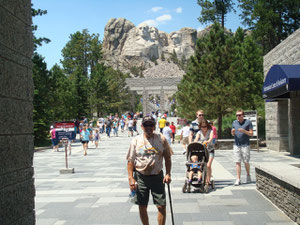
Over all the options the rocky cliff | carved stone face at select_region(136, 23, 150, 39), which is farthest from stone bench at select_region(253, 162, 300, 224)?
carved stone face at select_region(136, 23, 150, 39)

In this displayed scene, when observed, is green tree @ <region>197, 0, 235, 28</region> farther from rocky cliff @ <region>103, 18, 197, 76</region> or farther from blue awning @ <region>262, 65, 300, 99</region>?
rocky cliff @ <region>103, 18, 197, 76</region>

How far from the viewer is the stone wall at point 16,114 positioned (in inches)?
143

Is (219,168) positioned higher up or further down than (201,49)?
further down

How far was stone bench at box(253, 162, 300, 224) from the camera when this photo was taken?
545cm

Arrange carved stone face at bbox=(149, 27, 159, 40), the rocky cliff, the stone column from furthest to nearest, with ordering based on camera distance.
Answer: carved stone face at bbox=(149, 27, 159, 40) → the rocky cliff → the stone column

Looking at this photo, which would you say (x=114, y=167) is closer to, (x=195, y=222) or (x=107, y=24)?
(x=195, y=222)

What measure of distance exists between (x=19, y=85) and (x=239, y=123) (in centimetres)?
599

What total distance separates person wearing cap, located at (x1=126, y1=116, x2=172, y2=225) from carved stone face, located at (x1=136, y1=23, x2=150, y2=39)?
166761mm

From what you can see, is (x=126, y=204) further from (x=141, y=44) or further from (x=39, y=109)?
(x=141, y=44)

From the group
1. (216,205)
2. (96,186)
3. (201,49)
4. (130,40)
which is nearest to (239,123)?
(216,205)

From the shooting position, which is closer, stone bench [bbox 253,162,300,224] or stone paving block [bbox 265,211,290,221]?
stone bench [bbox 253,162,300,224]

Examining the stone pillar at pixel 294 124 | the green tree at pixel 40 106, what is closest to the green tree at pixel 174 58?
the green tree at pixel 40 106

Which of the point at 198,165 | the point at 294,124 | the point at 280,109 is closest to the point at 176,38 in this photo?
the point at 280,109

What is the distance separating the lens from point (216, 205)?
6.65 meters
